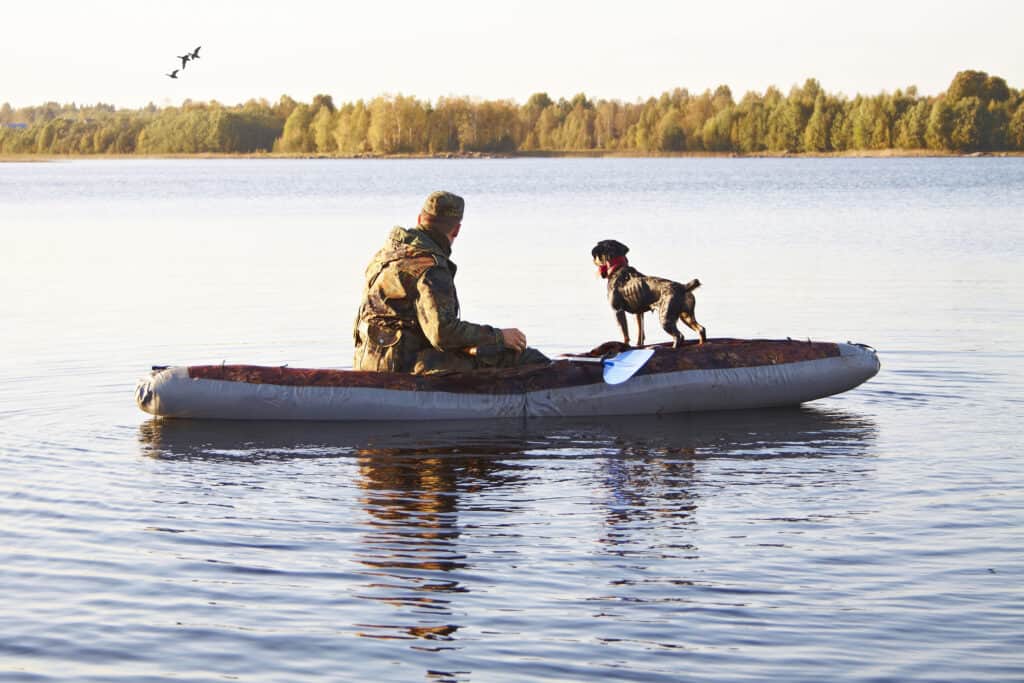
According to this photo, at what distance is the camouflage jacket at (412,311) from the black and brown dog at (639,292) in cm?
119

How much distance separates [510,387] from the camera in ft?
39.4

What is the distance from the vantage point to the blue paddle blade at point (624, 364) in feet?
39.4

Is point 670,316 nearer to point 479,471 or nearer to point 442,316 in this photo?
point 442,316

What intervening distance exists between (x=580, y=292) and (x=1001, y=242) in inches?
509

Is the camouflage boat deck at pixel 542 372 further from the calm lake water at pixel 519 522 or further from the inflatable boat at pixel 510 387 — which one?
the calm lake water at pixel 519 522

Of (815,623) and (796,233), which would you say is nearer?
(815,623)

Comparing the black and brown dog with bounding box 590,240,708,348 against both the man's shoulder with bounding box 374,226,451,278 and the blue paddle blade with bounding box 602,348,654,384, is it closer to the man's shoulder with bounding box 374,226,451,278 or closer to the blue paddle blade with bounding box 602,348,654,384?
the blue paddle blade with bounding box 602,348,654,384

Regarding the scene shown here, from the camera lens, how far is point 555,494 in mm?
9766

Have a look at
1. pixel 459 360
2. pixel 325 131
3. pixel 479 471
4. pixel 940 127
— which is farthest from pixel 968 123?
pixel 479 471

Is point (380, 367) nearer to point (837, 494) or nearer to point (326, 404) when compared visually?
point (326, 404)

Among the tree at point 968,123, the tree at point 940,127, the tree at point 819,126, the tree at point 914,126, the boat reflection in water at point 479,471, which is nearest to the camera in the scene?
the boat reflection in water at point 479,471

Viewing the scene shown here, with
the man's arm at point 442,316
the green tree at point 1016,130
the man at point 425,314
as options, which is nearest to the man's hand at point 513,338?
the man at point 425,314

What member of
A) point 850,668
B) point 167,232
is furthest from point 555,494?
point 167,232

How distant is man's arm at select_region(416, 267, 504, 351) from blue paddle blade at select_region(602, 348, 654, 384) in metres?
1.15
